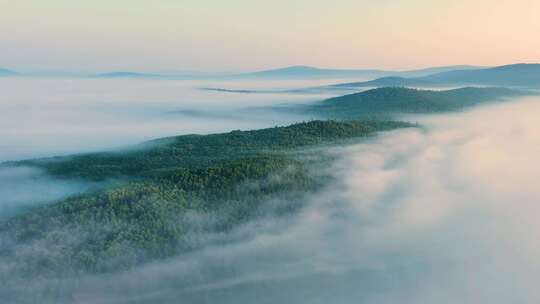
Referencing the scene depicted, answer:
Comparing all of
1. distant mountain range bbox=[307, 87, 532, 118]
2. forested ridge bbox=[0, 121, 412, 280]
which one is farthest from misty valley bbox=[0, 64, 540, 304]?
distant mountain range bbox=[307, 87, 532, 118]

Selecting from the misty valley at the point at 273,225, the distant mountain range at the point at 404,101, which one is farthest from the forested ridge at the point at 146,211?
the distant mountain range at the point at 404,101

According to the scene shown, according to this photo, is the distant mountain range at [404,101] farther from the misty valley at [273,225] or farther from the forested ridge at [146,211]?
the forested ridge at [146,211]

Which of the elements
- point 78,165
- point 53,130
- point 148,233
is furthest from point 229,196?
point 53,130

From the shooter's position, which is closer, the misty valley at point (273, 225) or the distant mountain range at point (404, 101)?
the misty valley at point (273, 225)

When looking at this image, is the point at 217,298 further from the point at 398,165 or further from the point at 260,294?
the point at 398,165

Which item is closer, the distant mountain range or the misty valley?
the misty valley

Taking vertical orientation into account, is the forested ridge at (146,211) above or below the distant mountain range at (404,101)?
below

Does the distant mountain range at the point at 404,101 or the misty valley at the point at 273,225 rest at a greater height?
the distant mountain range at the point at 404,101

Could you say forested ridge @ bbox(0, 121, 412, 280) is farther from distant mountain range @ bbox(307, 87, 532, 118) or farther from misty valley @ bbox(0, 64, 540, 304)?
distant mountain range @ bbox(307, 87, 532, 118)

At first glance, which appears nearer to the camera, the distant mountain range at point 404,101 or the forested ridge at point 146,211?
the forested ridge at point 146,211

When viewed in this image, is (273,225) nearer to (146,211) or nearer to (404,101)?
(146,211)

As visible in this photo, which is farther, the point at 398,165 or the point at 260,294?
the point at 398,165
